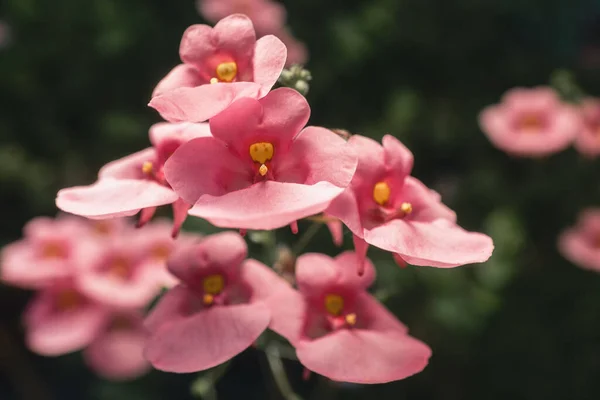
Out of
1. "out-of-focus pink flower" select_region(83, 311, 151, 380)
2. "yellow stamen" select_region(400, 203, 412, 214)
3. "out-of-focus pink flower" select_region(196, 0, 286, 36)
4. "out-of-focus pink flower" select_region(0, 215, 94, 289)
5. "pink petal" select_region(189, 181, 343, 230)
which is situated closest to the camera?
"pink petal" select_region(189, 181, 343, 230)

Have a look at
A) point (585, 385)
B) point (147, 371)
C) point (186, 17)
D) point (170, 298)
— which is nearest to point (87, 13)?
point (186, 17)

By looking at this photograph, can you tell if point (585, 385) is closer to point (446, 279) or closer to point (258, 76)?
point (446, 279)

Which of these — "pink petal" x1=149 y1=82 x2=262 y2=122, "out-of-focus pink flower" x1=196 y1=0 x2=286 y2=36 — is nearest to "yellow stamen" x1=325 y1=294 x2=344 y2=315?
"pink petal" x1=149 y1=82 x2=262 y2=122

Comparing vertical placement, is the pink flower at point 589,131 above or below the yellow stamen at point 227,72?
below

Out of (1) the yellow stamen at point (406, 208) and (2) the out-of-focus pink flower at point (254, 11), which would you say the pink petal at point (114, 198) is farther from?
(2) the out-of-focus pink flower at point (254, 11)

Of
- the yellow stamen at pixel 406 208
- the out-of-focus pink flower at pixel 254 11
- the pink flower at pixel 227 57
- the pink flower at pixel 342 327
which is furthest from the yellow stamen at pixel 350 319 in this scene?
the out-of-focus pink flower at pixel 254 11

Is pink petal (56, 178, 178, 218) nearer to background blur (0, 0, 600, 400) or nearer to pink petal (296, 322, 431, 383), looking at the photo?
pink petal (296, 322, 431, 383)
